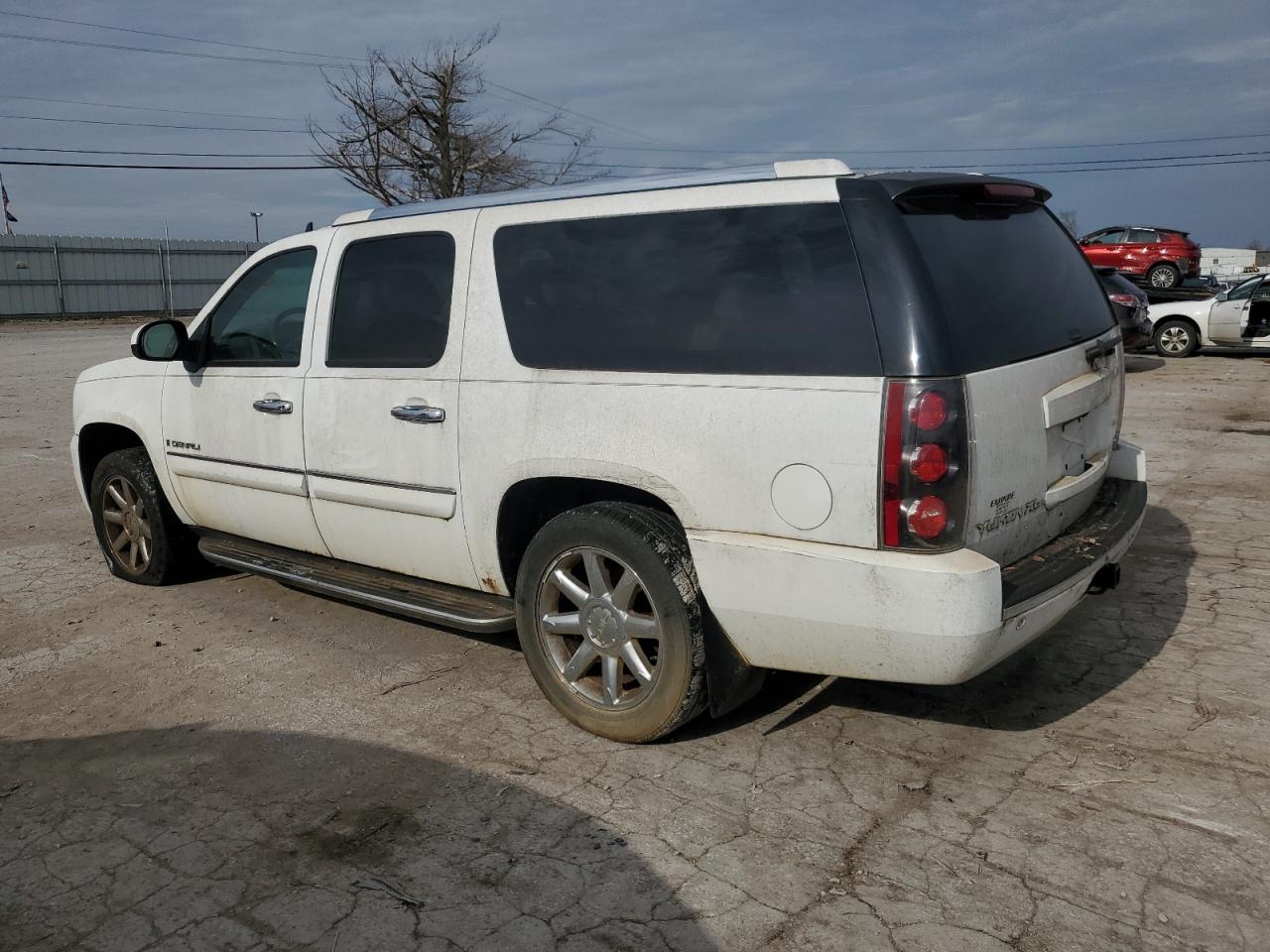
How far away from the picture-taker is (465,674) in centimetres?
465

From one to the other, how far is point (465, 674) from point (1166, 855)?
270 cm

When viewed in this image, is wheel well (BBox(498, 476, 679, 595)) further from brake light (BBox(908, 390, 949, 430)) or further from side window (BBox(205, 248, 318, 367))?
side window (BBox(205, 248, 318, 367))

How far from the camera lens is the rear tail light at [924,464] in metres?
3.17

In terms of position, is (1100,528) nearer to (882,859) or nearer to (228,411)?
(882,859)

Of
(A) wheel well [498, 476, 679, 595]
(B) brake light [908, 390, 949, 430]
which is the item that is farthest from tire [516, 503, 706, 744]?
(B) brake light [908, 390, 949, 430]

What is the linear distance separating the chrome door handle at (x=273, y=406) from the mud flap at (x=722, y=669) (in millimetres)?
A: 2309

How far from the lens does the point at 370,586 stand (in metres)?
4.71

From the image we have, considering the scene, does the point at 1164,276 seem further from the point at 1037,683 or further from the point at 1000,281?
the point at 1000,281

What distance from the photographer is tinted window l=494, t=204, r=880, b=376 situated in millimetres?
3350

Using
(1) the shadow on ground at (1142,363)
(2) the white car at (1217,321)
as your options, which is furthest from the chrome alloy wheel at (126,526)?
(2) the white car at (1217,321)

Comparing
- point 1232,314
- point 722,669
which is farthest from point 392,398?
point 1232,314

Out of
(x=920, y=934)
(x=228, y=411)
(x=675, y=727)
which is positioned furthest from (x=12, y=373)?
(x=920, y=934)

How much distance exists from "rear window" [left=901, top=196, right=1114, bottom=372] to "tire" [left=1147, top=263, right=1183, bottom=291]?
23.1 metres

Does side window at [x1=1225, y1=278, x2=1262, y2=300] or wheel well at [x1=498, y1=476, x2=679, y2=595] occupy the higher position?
side window at [x1=1225, y1=278, x2=1262, y2=300]
